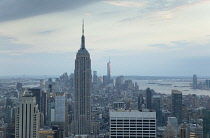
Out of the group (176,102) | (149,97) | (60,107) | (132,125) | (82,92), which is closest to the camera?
(132,125)

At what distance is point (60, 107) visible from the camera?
70.9 ft

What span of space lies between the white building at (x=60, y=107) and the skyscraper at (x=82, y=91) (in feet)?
3.72

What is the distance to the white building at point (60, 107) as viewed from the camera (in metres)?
19.8

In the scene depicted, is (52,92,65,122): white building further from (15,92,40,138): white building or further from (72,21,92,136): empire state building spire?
(15,92,40,138): white building

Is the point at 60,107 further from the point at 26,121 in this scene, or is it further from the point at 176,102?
the point at 26,121

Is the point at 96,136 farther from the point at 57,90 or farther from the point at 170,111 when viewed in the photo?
the point at 57,90

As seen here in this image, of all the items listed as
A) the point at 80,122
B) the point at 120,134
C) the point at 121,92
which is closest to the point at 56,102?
the point at 80,122

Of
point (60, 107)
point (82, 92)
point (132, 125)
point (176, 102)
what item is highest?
point (82, 92)

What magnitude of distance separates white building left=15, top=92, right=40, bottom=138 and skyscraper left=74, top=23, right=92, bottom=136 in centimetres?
1032

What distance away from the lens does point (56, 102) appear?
72.7 feet

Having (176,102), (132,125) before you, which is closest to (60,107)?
(176,102)

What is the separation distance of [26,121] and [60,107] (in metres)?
11.3

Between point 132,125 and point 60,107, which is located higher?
point 132,125

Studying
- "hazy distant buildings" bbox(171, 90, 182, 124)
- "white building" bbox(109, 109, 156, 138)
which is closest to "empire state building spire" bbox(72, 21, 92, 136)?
Result: "hazy distant buildings" bbox(171, 90, 182, 124)
